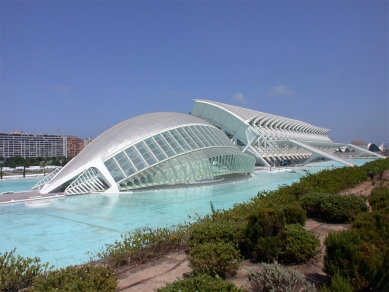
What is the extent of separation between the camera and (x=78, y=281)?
4.26 metres

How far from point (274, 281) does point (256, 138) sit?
46557 millimetres

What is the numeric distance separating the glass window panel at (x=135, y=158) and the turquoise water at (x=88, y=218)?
1844mm

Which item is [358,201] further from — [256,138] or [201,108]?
[201,108]

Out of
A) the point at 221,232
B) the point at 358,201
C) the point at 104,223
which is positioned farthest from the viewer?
the point at 104,223

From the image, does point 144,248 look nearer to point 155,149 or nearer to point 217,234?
point 217,234

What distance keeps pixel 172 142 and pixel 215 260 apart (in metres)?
17.6

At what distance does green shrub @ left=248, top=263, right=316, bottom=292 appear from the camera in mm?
4242

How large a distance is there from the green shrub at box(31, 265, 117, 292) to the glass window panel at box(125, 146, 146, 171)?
50.3ft

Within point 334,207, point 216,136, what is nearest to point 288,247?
→ point 334,207

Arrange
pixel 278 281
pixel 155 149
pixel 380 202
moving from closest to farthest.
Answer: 1. pixel 278 281
2. pixel 380 202
3. pixel 155 149

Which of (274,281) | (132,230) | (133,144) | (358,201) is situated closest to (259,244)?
(274,281)

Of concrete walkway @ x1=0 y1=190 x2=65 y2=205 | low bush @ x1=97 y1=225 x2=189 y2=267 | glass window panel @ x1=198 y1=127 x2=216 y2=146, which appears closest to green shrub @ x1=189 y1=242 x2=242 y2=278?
low bush @ x1=97 y1=225 x2=189 y2=267

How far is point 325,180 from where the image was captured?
1475cm

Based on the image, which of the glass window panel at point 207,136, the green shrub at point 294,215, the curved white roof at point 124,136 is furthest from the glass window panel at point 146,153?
the green shrub at point 294,215
